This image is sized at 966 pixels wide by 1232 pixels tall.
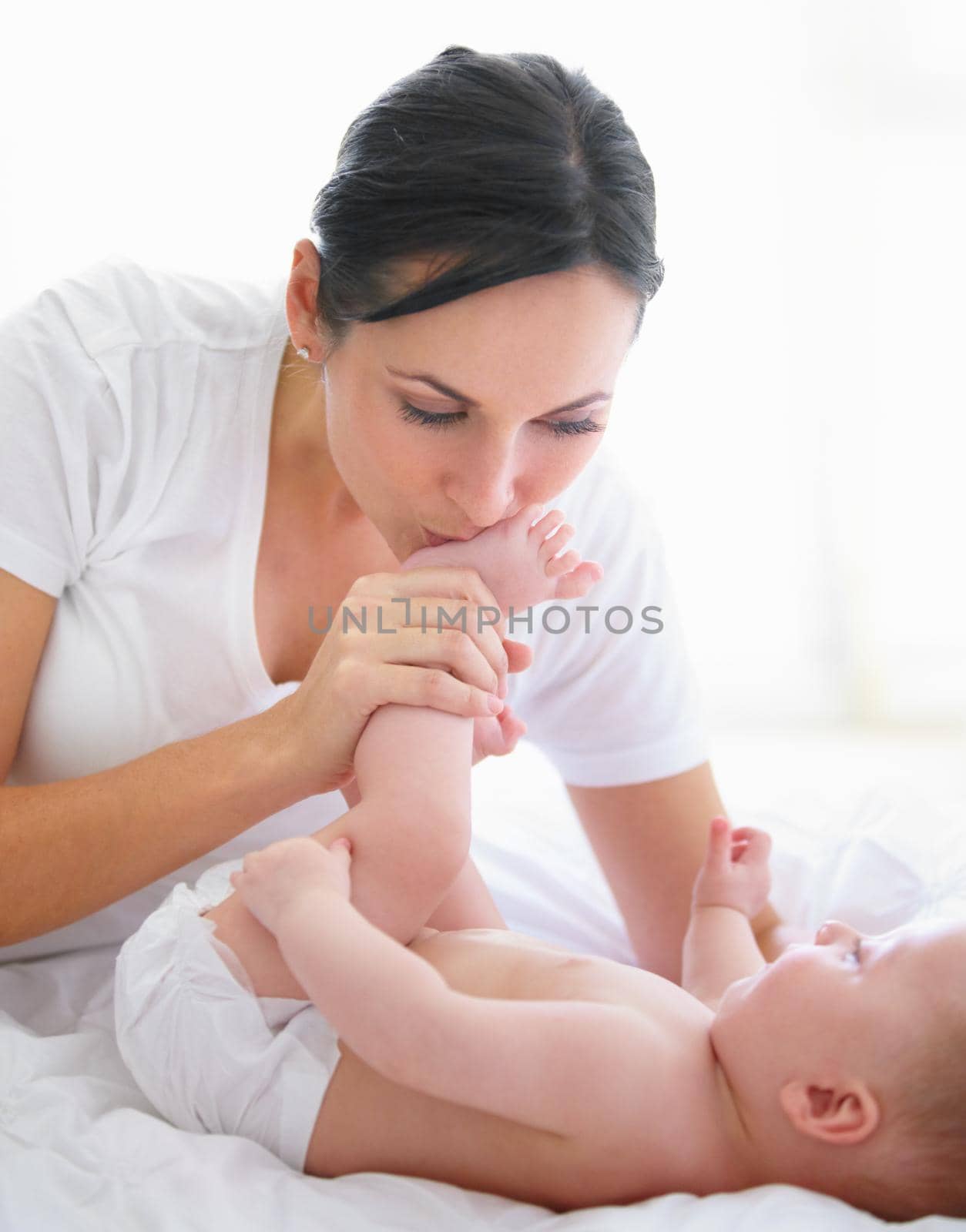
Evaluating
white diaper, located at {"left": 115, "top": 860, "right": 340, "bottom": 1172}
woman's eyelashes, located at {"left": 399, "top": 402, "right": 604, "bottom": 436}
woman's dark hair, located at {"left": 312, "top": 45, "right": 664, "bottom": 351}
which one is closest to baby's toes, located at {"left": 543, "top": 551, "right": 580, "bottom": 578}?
woman's eyelashes, located at {"left": 399, "top": 402, "right": 604, "bottom": 436}

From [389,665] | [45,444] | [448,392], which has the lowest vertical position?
[389,665]

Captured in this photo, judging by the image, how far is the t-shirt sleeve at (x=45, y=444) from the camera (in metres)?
1.30

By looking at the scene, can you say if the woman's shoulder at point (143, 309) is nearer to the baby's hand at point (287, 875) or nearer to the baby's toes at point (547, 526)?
the baby's toes at point (547, 526)

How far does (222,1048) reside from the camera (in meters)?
1.12

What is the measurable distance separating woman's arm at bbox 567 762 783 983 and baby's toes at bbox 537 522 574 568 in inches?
19.2

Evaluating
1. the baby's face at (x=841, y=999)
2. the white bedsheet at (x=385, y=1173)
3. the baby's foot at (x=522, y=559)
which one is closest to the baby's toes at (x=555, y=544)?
the baby's foot at (x=522, y=559)

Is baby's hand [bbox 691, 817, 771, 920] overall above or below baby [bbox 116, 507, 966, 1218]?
below

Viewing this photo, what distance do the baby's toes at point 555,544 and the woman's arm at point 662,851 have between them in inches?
19.2

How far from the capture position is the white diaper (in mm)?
1117

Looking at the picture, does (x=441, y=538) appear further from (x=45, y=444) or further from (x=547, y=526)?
(x=45, y=444)

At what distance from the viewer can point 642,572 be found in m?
1.68

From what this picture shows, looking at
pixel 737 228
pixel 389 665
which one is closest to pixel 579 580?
pixel 389 665

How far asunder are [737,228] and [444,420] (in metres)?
2.15

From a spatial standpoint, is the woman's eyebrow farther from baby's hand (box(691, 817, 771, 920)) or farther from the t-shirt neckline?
baby's hand (box(691, 817, 771, 920))
